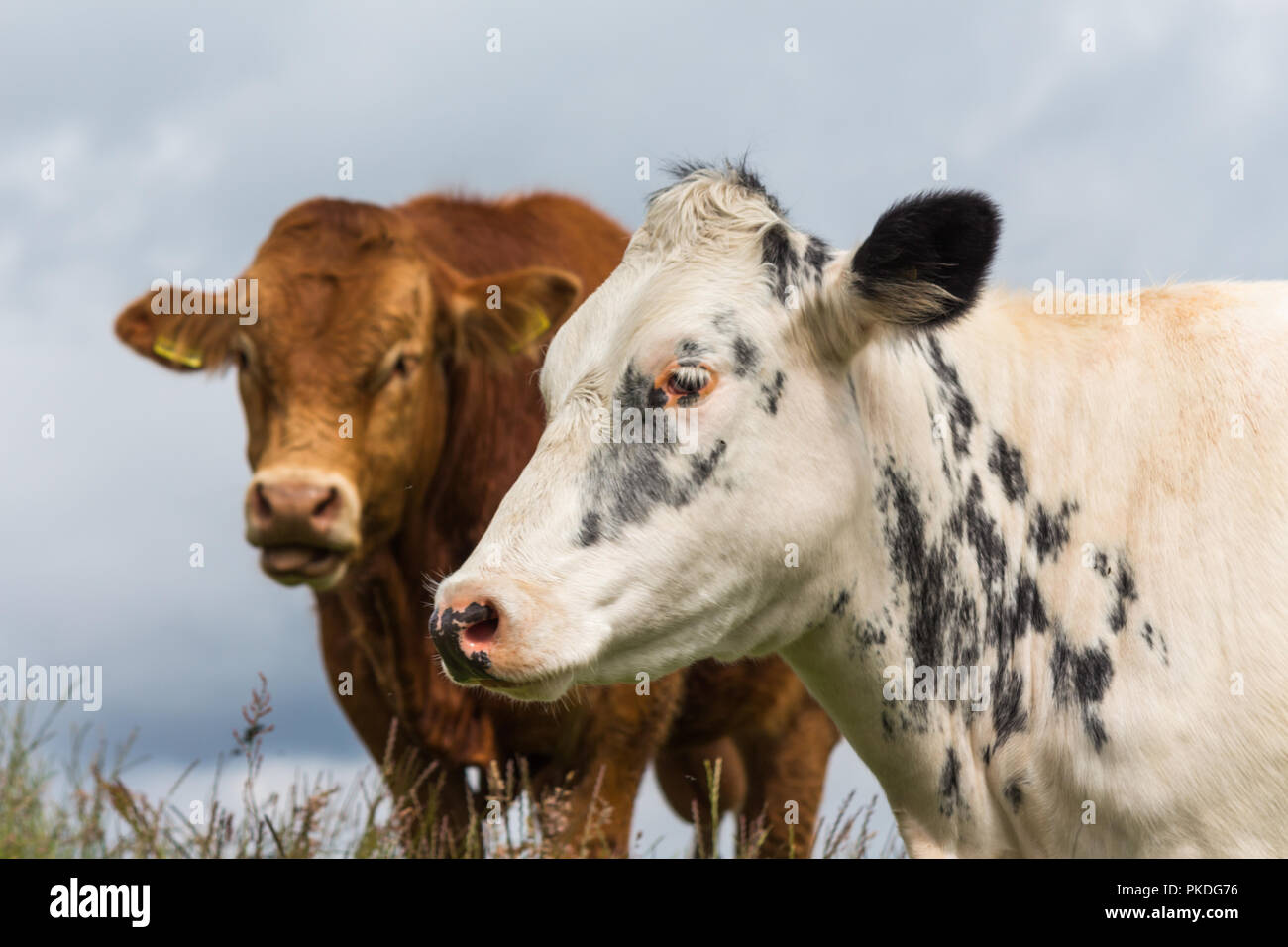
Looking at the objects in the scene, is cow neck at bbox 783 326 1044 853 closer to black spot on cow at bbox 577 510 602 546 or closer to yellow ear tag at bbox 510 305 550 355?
black spot on cow at bbox 577 510 602 546

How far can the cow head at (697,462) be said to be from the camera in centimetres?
347

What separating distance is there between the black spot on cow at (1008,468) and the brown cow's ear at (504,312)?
12.4ft

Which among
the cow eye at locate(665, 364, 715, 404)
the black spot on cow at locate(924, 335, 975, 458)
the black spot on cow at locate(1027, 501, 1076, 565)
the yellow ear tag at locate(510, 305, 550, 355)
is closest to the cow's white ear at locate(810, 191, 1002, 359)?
the black spot on cow at locate(924, 335, 975, 458)

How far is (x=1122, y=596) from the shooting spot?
3.80 meters

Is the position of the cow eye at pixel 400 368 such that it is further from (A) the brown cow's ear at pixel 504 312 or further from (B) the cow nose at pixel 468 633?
(B) the cow nose at pixel 468 633

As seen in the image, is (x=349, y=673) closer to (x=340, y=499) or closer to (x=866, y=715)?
(x=340, y=499)

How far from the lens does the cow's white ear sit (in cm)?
375

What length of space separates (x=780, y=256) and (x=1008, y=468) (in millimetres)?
831

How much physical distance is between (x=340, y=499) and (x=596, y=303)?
3.07m

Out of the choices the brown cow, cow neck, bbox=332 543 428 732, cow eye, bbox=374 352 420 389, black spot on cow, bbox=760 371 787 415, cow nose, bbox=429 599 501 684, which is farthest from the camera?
cow neck, bbox=332 543 428 732

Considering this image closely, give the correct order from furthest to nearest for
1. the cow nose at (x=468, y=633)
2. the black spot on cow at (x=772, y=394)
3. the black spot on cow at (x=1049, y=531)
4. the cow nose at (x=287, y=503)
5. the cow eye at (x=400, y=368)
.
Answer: the cow eye at (x=400, y=368), the cow nose at (x=287, y=503), the black spot on cow at (x=1049, y=531), the black spot on cow at (x=772, y=394), the cow nose at (x=468, y=633)

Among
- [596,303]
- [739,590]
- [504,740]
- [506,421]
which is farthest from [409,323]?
[739,590]

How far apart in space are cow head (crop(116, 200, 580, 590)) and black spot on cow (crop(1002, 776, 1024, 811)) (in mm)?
3711

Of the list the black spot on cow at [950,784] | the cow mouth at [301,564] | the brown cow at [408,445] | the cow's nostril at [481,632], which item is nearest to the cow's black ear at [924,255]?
the black spot on cow at [950,784]
